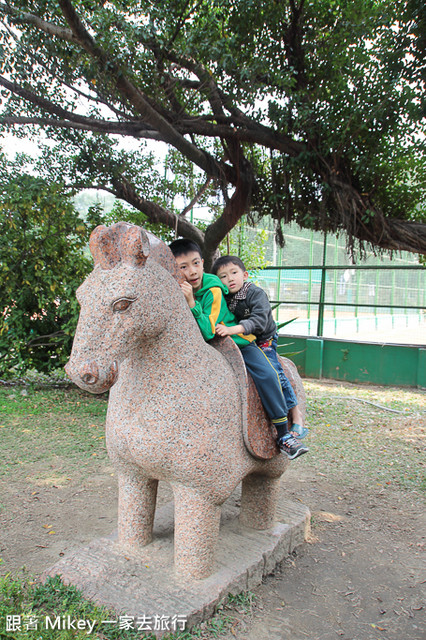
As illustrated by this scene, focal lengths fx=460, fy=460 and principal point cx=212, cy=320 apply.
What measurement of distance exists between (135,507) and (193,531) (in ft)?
1.08

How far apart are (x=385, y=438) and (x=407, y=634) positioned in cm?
321

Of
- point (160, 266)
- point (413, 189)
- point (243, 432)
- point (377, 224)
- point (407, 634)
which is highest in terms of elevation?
point (413, 189)

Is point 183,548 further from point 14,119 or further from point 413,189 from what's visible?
point 14,119

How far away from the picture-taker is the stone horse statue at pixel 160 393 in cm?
160

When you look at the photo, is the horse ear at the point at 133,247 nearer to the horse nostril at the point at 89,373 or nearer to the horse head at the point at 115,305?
the horse head at the point at 115,305

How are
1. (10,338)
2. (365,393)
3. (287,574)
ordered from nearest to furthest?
(287,574) < (10,338) < (365,393)

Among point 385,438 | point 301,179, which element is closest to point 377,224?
point 301,179

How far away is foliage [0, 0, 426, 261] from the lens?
164 inches

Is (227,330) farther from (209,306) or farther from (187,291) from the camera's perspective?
(187,291)

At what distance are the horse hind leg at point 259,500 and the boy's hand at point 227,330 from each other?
891 mm

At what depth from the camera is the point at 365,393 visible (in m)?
7.34

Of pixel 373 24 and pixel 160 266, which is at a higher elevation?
pixel 373 24

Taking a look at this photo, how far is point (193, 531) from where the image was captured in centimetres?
196

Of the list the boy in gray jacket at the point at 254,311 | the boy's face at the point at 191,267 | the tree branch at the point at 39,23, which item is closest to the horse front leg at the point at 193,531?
the boy in gray jacket at the point at 254,311
